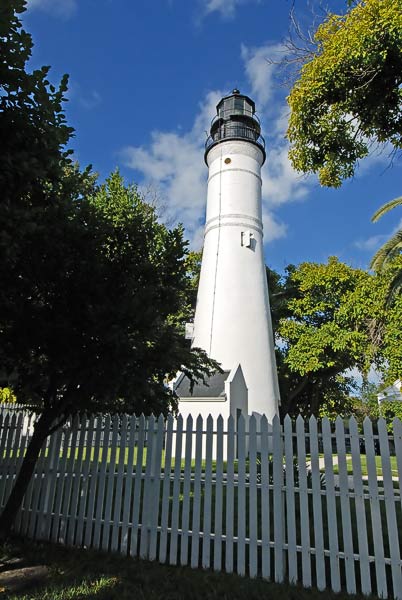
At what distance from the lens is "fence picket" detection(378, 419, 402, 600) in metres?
3.90

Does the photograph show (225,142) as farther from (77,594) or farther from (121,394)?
(77,594)

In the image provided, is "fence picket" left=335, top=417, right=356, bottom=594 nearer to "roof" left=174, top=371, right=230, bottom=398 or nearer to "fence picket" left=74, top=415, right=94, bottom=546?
"fence picket" left=74, top=415, right=94, bottom=546

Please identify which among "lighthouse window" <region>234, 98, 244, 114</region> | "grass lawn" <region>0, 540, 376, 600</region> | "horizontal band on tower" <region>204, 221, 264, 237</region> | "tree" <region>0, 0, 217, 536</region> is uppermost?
"lighthouse window" <region>234, 98, 244, 114</region>

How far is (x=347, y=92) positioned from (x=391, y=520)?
5218mm

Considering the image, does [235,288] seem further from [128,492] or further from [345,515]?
[345,515]

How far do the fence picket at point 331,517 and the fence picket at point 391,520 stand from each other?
1.72ft

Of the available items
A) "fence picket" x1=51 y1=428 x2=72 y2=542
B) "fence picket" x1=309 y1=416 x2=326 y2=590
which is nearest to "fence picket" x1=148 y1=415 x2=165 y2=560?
"fence picket" x1=51 y1=428 x2=72 y2=542

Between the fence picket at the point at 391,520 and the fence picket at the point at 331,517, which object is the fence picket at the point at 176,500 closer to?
the fence picket at the point at 331,517

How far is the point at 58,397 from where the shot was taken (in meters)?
6.07

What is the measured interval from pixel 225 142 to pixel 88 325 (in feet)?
53.1

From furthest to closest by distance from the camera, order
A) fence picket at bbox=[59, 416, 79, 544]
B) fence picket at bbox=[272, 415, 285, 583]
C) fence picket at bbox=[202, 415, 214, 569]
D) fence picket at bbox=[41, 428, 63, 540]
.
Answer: fence picket at bbox=[41, 428, 63, 540] < fence picket at bbox=[59, 416, 79, 544] < fence picket at bbox=[202, 415, 214, 569] < fence picket at bbox=[272, 415, 285, 583]

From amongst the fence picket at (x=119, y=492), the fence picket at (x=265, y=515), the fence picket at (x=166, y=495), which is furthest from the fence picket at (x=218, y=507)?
the fence picket at (x=119, y=492)

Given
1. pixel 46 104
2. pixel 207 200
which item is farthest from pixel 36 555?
pixel 207 200

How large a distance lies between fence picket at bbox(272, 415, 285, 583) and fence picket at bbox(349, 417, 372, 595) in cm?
81
